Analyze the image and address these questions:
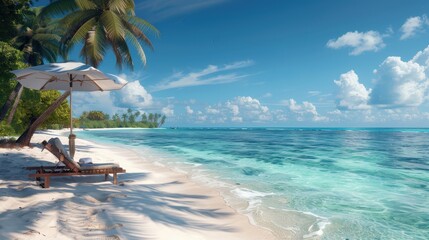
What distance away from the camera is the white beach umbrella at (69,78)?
7.12 meters

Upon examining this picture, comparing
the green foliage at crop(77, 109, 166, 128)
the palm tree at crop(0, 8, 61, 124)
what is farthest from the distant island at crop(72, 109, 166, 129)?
the palm tree at crop(0, 8, 61, 124)

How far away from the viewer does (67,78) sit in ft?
30.0

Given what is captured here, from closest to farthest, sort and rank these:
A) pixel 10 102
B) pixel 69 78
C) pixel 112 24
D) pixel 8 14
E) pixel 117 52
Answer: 1. pixel 69 78
2. pixel 8 14
3. pixel 10 102
4. pixel 112 24
5. pixel 117 52

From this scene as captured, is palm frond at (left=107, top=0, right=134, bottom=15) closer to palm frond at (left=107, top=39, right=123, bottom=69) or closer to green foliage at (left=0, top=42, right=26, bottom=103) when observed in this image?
palm frond at (left=107, top=39, right=123, bottom=69)

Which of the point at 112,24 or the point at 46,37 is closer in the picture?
the point at 112,24

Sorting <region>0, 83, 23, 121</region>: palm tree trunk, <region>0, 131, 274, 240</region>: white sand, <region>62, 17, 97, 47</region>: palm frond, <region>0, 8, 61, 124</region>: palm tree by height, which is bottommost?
<region>0, 131, 274, 240</region>: white sand

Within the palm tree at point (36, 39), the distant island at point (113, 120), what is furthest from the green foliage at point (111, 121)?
the palm tree at point (36, 39)

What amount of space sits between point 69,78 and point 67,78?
164 mm

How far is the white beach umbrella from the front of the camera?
7.12 metres

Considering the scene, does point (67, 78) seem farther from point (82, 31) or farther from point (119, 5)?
point (119, 5)

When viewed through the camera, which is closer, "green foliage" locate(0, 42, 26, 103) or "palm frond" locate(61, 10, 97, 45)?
"green foliage" locate(0, 42, 26, 103)

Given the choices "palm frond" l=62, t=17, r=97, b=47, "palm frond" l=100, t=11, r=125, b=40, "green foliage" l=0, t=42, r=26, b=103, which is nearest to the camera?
"green foliage" l=0, t=42, r=26, b=103

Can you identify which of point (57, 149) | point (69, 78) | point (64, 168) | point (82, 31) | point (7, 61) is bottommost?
point (64, 168)

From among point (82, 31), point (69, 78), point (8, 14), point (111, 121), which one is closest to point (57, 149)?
point (69, 78)
